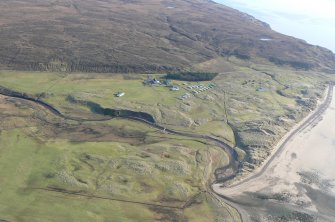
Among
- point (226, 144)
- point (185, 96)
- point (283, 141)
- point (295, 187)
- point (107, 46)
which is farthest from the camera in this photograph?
point (107, 46)

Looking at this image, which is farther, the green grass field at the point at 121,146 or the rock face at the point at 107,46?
the rock face at the point at 107,46

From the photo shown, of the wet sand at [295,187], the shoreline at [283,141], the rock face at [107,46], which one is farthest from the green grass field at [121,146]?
the rock face at [107,46]

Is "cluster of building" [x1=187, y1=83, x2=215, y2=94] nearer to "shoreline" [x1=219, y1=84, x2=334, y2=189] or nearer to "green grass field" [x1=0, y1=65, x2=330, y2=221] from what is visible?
"green grass field" [x1=0, y1=65, x2=330, y2=221]

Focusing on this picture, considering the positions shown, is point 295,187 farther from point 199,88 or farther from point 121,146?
point 199,88

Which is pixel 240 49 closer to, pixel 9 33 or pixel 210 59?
pixel 210 59

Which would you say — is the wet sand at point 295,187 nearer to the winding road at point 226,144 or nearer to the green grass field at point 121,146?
the winding road at point 226,144

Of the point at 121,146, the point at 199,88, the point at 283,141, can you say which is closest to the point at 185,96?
the point at 199,88

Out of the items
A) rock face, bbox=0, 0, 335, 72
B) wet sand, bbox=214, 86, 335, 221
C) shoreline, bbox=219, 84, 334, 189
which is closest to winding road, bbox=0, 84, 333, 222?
shoreline, bbox=219, 84, 334, 189

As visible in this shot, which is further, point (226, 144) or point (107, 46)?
point (107, 46)

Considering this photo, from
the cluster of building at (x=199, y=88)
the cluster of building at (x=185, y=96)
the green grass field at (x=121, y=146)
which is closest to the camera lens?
the green grass field at (x=121, y=146)

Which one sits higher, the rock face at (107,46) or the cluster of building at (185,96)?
the cluster of building at (185,96)
